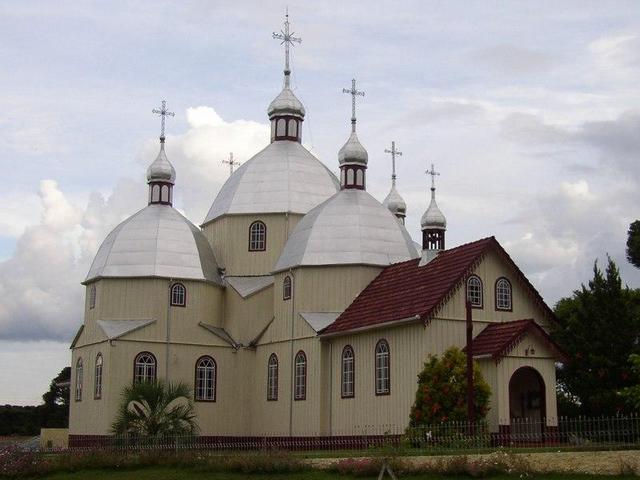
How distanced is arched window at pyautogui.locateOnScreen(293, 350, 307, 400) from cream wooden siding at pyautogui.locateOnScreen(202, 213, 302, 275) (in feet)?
21.1

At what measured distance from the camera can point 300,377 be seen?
132ft

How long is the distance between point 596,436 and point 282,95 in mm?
29090

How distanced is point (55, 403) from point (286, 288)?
126 feet

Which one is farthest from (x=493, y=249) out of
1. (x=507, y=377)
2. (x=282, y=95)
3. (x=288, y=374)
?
(x=282, y=95)

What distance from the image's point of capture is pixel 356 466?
81.1 feet

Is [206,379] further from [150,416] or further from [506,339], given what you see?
[506,339]

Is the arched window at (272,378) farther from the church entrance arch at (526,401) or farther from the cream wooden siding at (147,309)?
the church entrance arch at (526,401)

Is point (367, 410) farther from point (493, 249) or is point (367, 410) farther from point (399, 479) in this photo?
point (399, 479)

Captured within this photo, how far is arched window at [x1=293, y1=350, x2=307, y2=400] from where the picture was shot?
3988cm

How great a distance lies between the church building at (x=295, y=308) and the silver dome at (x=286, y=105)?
74mm

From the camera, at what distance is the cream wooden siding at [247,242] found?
150 ft

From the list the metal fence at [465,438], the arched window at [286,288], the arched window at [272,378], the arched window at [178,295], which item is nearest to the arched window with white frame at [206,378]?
the arched window at [178,295]

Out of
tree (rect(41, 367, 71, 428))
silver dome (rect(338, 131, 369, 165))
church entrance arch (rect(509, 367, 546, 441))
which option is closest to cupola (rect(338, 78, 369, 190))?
silver dome (rect(338, 131, 369, 165))

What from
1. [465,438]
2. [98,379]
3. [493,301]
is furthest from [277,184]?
[465,438]
